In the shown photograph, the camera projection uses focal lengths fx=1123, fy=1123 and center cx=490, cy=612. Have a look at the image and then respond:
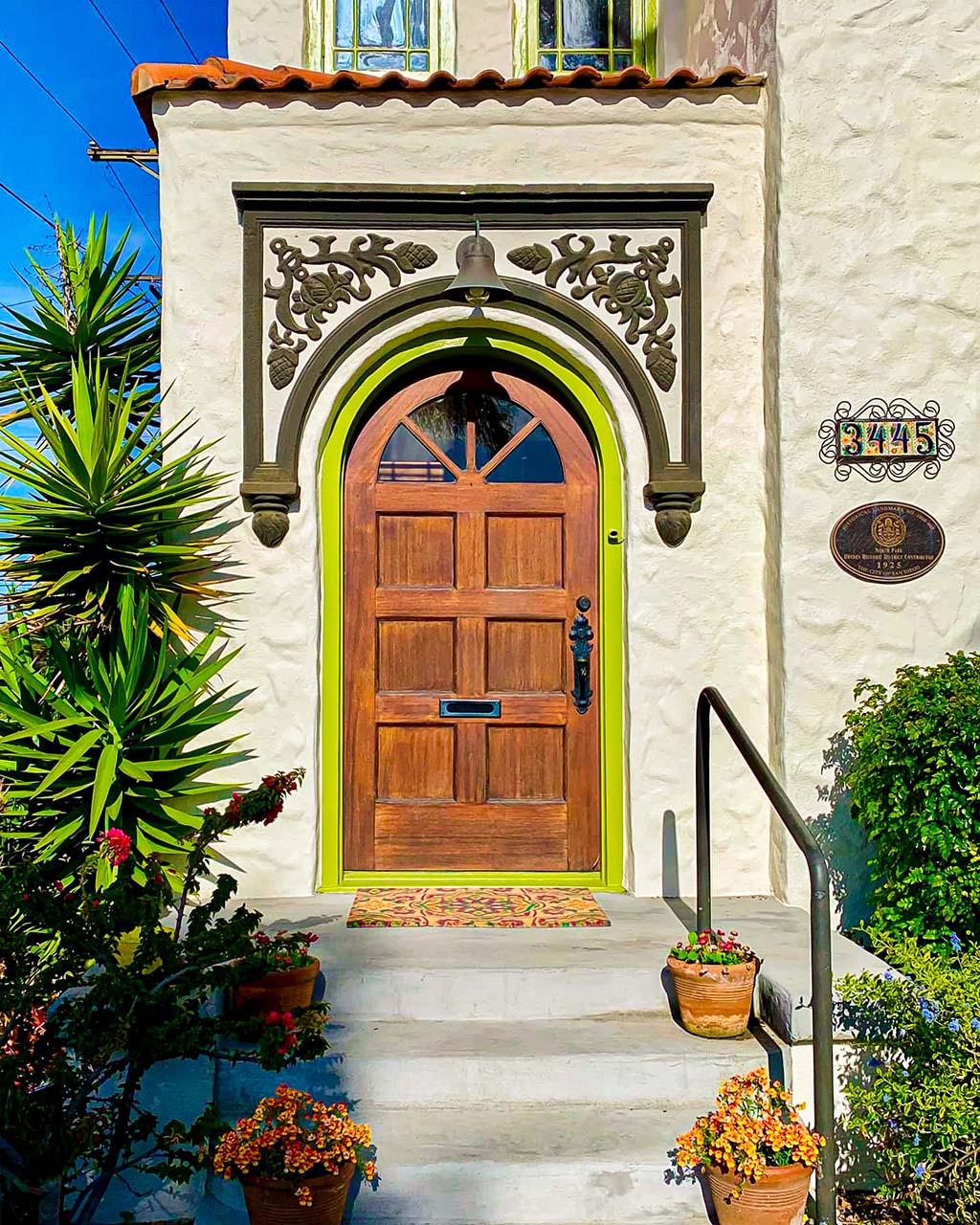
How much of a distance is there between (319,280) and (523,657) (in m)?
1.95

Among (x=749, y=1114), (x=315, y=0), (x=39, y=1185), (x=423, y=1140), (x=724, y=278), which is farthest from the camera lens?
(x=315, y=0)

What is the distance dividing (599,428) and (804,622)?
129 cm

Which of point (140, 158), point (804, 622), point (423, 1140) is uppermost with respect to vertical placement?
point (140, 158)

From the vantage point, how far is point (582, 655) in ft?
17.0

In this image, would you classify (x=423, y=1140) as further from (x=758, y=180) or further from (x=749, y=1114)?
(x=758, y=180)

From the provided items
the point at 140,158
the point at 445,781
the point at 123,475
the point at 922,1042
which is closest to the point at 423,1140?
the point at 922,1042

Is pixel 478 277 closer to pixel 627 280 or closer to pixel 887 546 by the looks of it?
pixel 627 280

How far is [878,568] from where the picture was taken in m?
4.84

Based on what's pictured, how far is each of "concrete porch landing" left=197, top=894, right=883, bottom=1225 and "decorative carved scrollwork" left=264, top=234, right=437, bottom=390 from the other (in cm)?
256

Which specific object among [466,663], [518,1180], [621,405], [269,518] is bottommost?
[518,1180]

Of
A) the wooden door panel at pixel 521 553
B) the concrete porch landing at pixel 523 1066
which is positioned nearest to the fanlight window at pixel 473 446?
the wooden door panel at pixel 521 553

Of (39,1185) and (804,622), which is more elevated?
(804,622)

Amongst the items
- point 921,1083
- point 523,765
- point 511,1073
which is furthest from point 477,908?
point 921,1083

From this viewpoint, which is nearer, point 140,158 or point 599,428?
point 599,428
